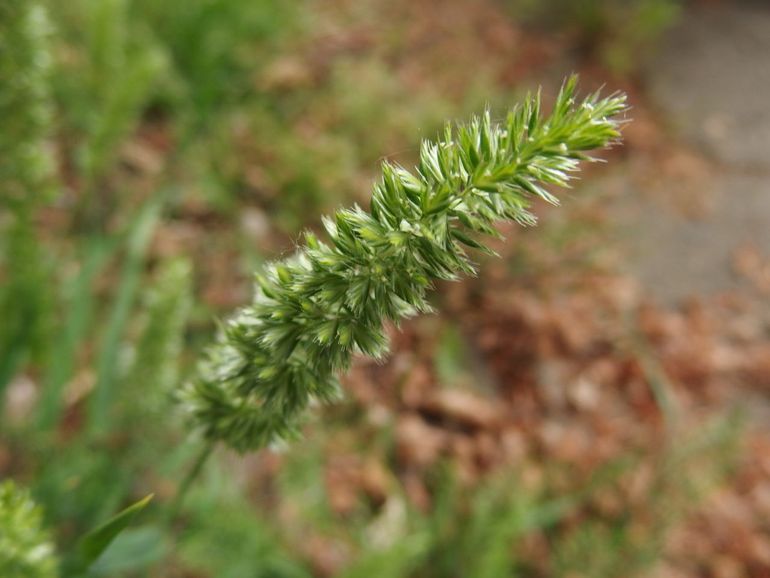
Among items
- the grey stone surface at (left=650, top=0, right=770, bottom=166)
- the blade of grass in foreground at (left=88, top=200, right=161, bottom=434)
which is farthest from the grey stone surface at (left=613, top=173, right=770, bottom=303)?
the blade of grass in foreground at (left=88, top=200, right=161, bottom=434)

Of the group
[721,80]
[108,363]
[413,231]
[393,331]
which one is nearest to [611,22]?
[721,80]

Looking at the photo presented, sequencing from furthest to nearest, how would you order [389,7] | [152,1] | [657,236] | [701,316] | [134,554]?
[389,7], [657,236], [701,316], [152,1], [134,554]

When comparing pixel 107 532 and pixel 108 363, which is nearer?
pixel 107 532

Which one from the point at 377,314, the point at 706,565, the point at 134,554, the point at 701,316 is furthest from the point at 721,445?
the point at 377,314

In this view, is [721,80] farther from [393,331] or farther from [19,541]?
[19,541]

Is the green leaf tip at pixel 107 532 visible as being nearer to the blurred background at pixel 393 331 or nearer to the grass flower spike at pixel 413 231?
the grass flower spike at pixel 413 231

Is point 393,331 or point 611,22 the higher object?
point 611,22

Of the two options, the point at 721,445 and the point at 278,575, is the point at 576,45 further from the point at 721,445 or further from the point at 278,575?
the point at 278,575
